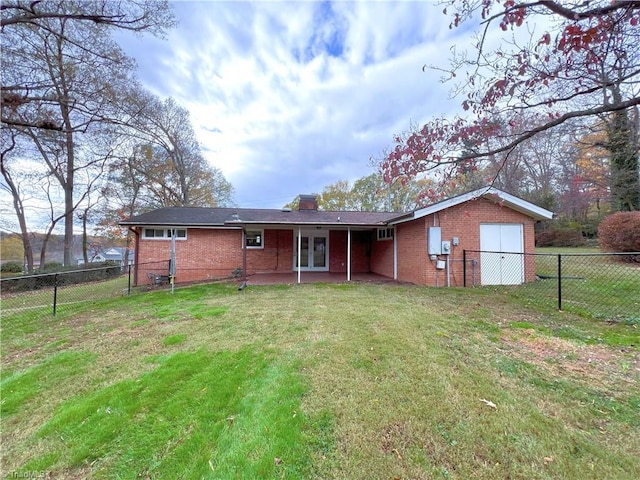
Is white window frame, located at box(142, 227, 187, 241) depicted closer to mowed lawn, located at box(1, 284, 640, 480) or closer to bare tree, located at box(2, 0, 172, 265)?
bare tree, located at box(2, 0, 172, 265)

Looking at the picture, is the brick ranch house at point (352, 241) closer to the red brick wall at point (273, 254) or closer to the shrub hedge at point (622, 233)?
the red brick wall at point (273, 254)

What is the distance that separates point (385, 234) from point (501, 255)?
14.7ft

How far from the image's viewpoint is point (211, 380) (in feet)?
10.4

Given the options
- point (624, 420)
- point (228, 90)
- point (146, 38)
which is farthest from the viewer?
point (228, 90)

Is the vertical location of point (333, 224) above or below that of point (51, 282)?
above

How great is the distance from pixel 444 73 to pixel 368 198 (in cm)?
2803

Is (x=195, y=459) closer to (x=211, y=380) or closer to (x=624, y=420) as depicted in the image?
(x=211, y=380)

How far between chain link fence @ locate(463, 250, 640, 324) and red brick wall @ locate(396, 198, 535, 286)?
310 mm

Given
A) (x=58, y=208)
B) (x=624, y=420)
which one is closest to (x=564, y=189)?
(x=624, y=420)

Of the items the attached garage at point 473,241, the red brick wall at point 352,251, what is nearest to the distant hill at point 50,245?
the red brick wall at point 352,251

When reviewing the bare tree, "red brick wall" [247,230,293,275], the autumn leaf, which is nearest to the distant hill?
the bare tree

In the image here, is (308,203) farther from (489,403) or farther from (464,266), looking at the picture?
(489,403)

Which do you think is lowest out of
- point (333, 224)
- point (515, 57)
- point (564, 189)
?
point (333, 224)

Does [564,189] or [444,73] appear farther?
[564,189]
